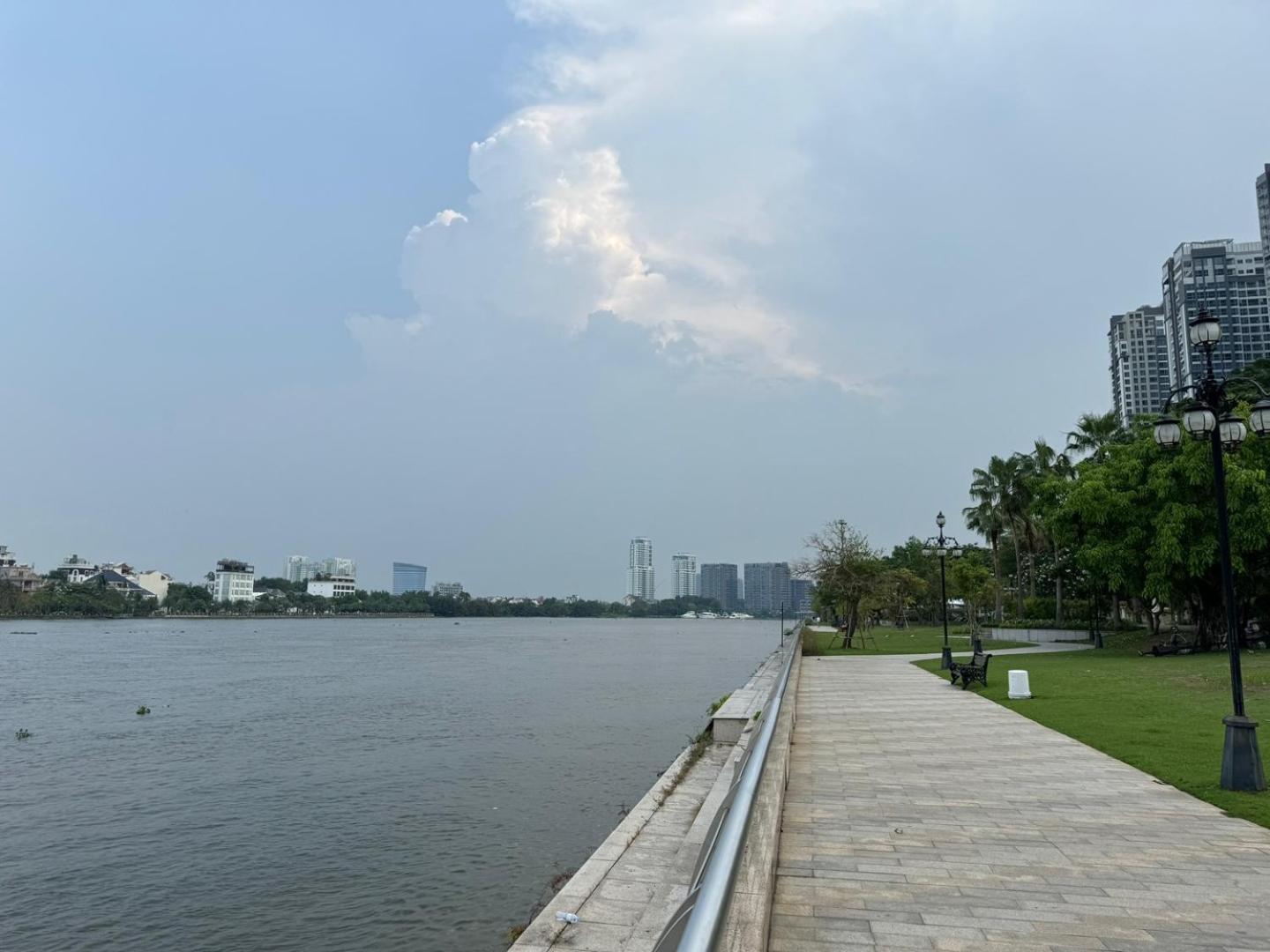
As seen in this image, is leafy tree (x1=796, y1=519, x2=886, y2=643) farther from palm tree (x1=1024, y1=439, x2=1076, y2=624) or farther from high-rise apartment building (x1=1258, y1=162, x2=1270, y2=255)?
high-rise apartment building (x1=1258, y1=162, x2=1270, y2=255)

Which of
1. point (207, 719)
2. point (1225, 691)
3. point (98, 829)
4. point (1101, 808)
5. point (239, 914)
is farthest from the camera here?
point (207, 719)

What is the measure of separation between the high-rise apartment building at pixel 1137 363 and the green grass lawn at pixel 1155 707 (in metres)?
79.1

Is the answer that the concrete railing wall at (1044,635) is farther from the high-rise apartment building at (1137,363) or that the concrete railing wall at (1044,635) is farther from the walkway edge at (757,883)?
the high-rise apartment building at (1137,363)

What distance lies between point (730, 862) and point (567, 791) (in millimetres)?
13381

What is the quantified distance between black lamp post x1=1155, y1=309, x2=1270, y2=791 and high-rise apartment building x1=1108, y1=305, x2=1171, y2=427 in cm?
9564

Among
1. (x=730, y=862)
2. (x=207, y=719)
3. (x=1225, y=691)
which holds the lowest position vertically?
(x=207, y=719)

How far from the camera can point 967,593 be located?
62062mm

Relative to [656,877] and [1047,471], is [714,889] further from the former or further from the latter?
[1047,471]

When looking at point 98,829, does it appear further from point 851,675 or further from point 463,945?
point 851,675

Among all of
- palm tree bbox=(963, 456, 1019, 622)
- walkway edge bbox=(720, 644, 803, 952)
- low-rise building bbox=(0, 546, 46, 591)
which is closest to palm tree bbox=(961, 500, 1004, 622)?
palm tree bbox=(963, 456, 1019, 622)

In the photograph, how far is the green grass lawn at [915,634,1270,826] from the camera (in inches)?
390

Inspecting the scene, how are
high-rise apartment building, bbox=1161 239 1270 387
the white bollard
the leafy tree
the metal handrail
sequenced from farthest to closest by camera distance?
high-rise apartment building, bbox=1161 239 1270 387
the leafy tree
the white bollard
the metal handrail

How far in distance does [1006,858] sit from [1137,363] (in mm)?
114219

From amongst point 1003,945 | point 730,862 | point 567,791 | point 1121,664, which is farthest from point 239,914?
point 1121,664
